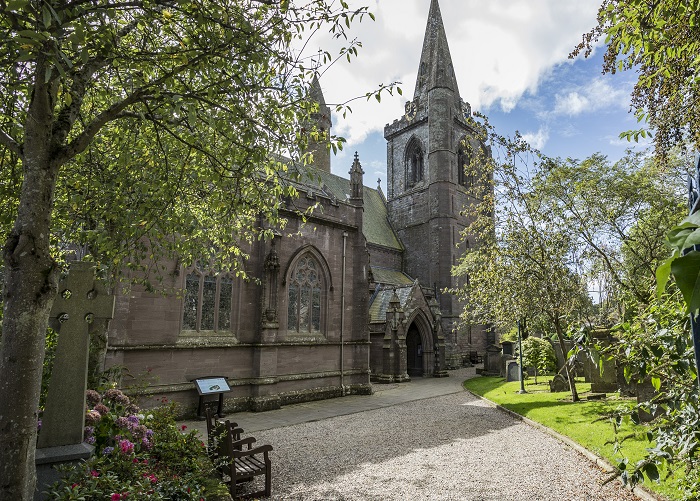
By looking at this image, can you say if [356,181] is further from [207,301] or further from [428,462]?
[428,462]

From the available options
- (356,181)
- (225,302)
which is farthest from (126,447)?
(356,181)

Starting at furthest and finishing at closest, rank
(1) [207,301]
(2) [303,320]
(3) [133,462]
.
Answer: (2) [303,320], (1) [207,301], (3) [133,462]

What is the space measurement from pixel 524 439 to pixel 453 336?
19906 mm

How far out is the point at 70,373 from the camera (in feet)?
15.5

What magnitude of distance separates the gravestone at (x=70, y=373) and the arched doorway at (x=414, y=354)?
22290 millimetres

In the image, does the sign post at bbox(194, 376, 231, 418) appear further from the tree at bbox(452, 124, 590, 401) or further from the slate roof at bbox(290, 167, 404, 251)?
the slate roof at bbox(290, 167, 404, 251)

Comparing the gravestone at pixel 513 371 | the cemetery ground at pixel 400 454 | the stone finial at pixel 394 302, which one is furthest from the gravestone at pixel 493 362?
the cemetery ground at pixel 400 454

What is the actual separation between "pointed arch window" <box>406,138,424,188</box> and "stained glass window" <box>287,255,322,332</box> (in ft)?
68.0

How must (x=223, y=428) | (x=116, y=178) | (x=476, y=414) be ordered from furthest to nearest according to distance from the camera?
(x=476, y=414), (x=223, y=428), (x=116, y=178)

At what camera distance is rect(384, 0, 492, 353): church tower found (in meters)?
30.8

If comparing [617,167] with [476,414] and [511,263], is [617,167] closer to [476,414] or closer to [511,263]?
[511,263]

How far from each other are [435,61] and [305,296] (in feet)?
85.9

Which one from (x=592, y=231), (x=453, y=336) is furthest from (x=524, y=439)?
(x=453, y=336)

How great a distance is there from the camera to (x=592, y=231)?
1416 cm
